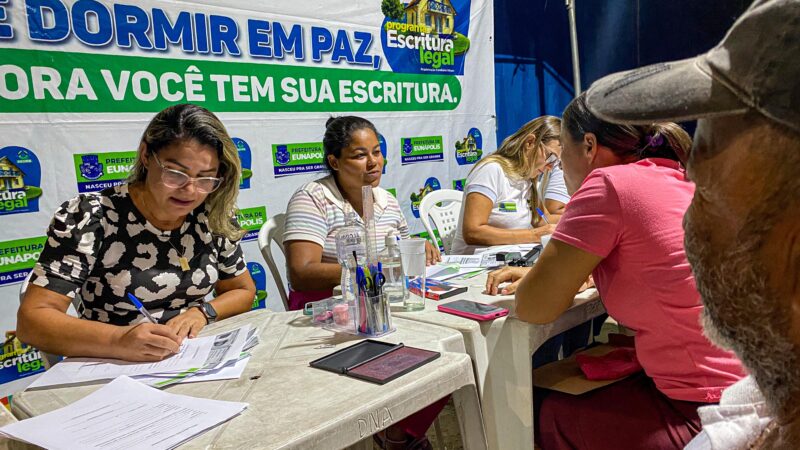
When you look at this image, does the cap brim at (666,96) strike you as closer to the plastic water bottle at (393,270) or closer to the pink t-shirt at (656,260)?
the pink t-shirt at (656,260)

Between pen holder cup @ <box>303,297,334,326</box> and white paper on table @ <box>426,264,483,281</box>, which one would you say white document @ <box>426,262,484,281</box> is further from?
pen holder cup @ <box>303,297,334,326</box>

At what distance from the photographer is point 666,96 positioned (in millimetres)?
555

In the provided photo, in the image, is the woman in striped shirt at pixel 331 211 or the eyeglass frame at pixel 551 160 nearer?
the woman in striped shirt at pixel 331 211

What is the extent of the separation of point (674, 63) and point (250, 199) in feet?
11.0

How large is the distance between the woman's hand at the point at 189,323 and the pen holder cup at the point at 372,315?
54 cm

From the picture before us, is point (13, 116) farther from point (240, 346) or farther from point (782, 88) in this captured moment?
point (782, 88)

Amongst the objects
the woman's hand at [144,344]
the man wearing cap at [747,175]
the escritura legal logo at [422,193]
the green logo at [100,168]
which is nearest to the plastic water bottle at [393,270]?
the woman's hand at [144,344]

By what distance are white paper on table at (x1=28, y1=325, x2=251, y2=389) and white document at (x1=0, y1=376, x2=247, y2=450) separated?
0.13 meters

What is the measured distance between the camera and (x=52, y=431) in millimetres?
1148

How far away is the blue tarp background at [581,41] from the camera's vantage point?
5.67 metres

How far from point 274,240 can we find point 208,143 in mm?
1154

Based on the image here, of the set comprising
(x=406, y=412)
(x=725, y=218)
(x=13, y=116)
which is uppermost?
(x=13, y=116)

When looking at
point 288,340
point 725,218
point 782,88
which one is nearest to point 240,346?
point 288,340

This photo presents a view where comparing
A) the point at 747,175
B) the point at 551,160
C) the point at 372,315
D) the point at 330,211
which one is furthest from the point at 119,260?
the point at 551,160
